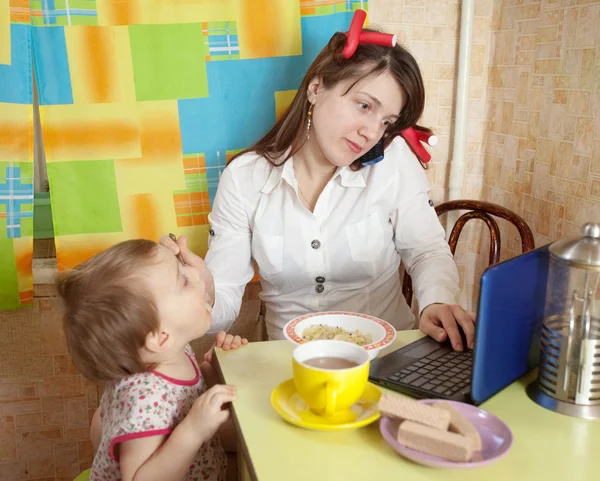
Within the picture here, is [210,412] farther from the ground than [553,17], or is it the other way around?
[553,17]

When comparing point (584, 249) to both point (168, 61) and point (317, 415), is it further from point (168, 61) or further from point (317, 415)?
point (168, 61)

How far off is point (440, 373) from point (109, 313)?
548mm

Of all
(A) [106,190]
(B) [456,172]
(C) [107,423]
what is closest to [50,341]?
(A) [106,190]

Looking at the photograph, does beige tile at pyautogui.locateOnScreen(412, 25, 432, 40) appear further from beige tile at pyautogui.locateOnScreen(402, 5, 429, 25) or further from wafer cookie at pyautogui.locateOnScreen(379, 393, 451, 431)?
wafer cookie at pyautogui.locateOnScreen(379, 393, 451, 431)

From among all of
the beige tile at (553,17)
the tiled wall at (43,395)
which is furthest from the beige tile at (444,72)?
the tiled wall at (43,395)

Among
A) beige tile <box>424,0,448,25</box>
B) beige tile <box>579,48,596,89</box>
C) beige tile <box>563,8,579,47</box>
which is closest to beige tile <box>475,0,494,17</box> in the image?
beige tile <box>424,0,448,25</box>

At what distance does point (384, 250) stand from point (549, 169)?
1.81 ft

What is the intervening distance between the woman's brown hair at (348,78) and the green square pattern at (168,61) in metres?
0.31

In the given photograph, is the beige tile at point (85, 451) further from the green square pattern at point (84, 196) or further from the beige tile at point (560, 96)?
the beige tile at point (560, 96)

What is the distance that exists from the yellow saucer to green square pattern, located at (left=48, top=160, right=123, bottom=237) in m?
1.11

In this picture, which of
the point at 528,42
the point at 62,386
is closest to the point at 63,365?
the point at 62,386

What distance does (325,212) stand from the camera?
1673mm

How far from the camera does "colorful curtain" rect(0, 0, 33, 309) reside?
1.72 m

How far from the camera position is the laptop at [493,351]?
878 mm
